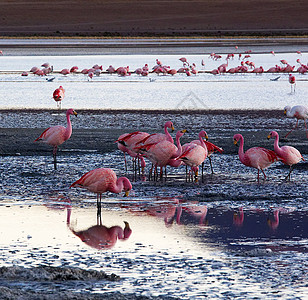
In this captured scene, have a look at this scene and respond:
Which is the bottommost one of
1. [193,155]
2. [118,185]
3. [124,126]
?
[118,185]

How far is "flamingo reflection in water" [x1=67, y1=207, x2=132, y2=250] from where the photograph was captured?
6.63m

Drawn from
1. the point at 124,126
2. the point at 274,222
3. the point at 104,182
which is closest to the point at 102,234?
the point at 104,182

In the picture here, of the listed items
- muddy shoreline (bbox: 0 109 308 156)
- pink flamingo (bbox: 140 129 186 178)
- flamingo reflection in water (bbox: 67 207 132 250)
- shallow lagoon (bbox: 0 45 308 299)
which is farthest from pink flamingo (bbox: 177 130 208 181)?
muddy shoreline (bbox: 0 109 308 156)

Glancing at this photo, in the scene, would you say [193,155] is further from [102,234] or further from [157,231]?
Answer: [102,234]

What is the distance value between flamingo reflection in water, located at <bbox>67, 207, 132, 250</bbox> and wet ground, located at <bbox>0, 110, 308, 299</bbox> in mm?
60

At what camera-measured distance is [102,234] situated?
6.98m

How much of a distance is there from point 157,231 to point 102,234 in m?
0.56

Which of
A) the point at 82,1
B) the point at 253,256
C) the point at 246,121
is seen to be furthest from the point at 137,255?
the point at 82,1

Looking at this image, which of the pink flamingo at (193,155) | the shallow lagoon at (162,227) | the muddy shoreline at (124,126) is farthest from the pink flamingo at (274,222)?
the muddy shoreline at (124,126)

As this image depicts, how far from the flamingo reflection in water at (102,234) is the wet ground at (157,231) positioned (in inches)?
2.4

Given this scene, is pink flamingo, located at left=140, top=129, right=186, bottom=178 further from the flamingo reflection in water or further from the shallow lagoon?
the flamingo reflection in water

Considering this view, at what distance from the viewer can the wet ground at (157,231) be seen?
541 cm

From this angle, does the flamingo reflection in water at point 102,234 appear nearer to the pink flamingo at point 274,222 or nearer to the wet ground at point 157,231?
the wet ground at point 157,231

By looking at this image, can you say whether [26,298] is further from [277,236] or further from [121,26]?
[121,26]
